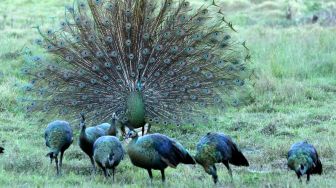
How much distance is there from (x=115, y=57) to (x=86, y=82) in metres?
0.60

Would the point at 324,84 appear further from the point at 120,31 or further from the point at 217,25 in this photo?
the point at 120,31

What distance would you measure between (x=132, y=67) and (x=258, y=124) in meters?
2.23

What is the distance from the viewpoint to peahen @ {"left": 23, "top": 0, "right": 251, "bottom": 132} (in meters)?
11.3

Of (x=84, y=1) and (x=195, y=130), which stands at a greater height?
(x=84, y=1)

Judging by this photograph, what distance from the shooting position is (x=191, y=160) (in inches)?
303

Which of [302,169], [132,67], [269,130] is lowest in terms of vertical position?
[302,169]

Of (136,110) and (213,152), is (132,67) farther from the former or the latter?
(213,152)

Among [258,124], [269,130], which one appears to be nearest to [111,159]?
[269,130]

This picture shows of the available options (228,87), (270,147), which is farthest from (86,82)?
(270,147)

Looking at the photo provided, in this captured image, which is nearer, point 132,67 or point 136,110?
point 136,110

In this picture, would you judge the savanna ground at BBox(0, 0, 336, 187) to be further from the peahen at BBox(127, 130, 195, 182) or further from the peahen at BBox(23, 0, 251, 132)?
the peahen at BBox(23, 0, 251, 132)

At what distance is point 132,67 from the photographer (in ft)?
37.6

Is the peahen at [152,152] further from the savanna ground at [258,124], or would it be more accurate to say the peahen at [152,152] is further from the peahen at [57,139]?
the peahen at [57,139]

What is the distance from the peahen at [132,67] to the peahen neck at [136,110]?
16 mm
